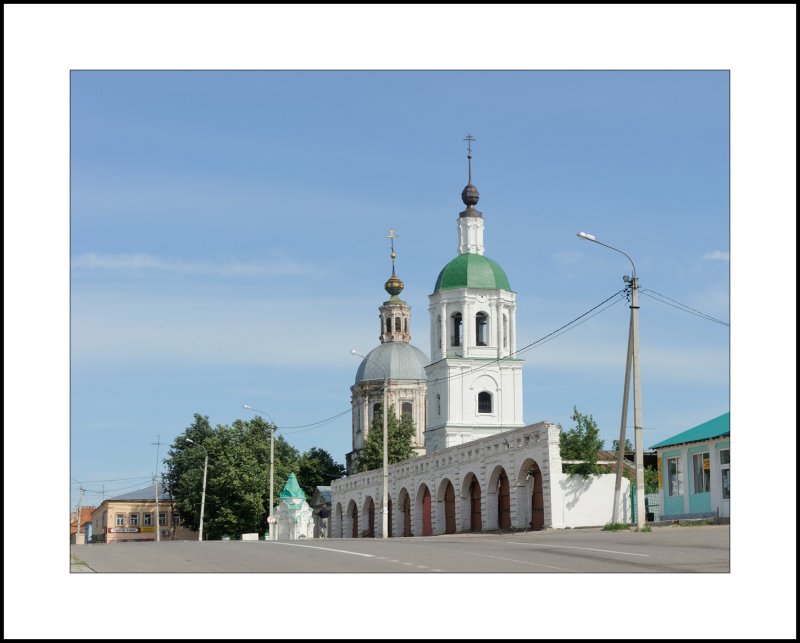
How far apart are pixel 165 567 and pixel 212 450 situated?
236 feet

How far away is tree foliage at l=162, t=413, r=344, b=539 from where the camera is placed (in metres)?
82.2

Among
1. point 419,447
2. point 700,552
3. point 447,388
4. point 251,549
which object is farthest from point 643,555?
point 419,447

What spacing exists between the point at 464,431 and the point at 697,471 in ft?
119

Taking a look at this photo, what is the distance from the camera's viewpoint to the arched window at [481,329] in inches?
2896

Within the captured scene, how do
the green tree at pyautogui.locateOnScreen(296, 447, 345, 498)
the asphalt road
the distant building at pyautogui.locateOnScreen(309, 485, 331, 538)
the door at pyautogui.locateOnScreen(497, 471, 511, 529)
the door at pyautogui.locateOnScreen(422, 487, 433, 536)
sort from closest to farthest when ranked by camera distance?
1. the asphalt road
2. the door at pyautogui.locateOnScreen(497, 471, 511, 529)
3. the door at pyautogui.locateOnScreen(422, 487, 433, 536)
4. the distant building at pyautogui.locateOnScreen(309, 485, 331, 538)
5. the green tree at pyautogui.locateOnScreen(296, 447, 345, 498)

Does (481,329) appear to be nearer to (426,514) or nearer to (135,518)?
(426,514)

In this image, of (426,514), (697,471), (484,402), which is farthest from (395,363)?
(697,471)

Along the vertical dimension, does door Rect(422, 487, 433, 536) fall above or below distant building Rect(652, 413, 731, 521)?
below

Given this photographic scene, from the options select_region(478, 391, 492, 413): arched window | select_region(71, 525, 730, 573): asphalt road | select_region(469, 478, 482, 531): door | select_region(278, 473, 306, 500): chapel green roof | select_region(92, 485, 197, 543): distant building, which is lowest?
select_region(92, 485, 197, 543): distant building

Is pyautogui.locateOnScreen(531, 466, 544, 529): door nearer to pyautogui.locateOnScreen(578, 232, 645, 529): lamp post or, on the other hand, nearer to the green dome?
pyautogui.locateOnScreen(578, 232, 645, 529): lamp post

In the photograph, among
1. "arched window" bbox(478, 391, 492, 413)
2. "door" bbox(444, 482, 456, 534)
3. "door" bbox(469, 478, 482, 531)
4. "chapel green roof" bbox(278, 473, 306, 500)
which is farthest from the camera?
"chapel green roof" bbox(278, 473, 306, 500)

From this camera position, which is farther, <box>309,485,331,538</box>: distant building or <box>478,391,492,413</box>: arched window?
<box>309,485,331,538</box>: distant building

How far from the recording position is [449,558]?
842 inches

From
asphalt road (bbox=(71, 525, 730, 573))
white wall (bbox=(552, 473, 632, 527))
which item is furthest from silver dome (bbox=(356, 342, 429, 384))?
asphalt road (bbox=(71, 525, 730, 573))
